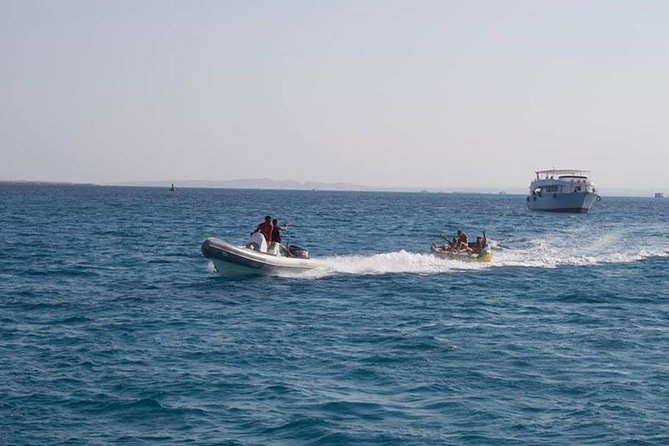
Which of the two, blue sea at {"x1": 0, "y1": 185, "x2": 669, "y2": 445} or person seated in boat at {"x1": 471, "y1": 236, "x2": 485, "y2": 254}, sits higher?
person seated in boat at {"x1": 471, "y1": 236, "x2": 485, "y2": 254}

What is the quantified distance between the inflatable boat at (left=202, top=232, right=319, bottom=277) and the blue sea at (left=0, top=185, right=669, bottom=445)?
53 centimetres

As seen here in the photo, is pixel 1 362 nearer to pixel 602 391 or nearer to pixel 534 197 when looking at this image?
pixel 602 391

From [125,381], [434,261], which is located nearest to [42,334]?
[125,381]

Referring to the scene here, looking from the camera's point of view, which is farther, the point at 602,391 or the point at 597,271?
the point at 597,271

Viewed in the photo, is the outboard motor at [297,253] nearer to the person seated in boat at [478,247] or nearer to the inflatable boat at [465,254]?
the inflatable boat at [465,254]

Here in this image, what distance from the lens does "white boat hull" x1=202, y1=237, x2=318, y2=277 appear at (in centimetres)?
2961

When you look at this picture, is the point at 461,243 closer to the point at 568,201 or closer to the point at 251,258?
the point at 251,258

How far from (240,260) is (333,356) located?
1244 cm

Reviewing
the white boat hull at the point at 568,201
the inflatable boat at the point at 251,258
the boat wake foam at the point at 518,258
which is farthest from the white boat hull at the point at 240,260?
the white boat hull at the point at 568,201

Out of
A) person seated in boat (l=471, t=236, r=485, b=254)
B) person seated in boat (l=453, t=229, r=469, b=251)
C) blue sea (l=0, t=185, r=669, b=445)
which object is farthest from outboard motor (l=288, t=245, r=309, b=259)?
person seated in boat (l=471, t=236, r=485, b=254)

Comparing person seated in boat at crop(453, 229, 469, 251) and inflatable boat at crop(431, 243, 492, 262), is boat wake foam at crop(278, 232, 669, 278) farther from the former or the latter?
person seated in boat at crop(453, 229, 469, 251)

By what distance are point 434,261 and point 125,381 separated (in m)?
23.4

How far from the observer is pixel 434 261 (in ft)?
123

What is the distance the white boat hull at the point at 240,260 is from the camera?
29.6 meters
